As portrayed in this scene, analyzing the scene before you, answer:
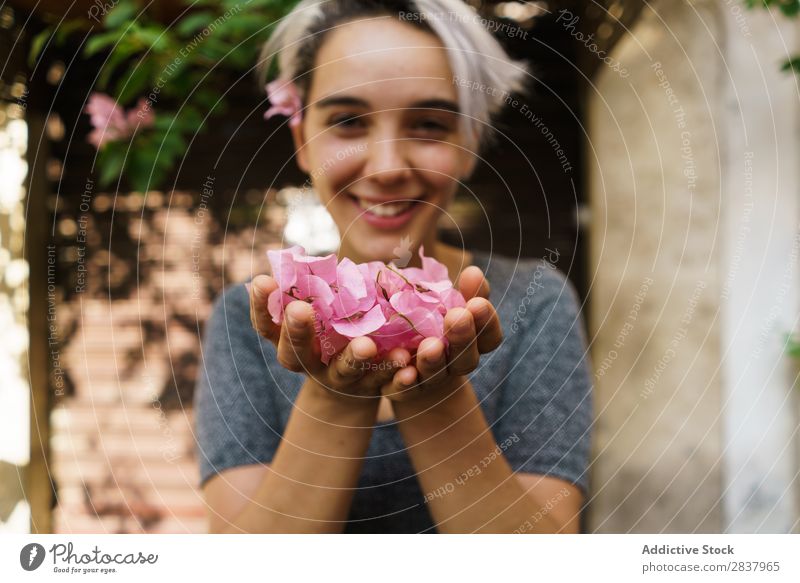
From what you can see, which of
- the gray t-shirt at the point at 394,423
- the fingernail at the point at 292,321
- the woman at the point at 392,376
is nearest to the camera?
the fingernail at the point at 292,321

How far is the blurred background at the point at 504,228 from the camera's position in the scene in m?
0.73

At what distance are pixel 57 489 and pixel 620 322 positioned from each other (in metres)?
0.84

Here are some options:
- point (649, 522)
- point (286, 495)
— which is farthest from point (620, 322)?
point (286, 495)

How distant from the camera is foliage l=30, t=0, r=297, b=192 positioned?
0.68 m

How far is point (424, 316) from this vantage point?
0.36 m

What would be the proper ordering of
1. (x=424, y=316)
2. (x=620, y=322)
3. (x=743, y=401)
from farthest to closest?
(x=620, y=322) → (x=743, y=401) → (x=424, y=316)

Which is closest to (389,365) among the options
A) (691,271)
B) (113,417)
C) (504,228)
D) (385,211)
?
(385,211)

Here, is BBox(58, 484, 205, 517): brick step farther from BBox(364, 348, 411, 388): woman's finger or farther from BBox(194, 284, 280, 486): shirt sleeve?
BBox(364, 348, 411, 388): woman's finger

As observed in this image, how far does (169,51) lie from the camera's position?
0.71 meters

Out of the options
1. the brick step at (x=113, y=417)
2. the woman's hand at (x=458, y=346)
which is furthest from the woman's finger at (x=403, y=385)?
the brick step at (x=113, y=417)

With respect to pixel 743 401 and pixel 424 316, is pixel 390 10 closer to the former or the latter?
pixel 424 316

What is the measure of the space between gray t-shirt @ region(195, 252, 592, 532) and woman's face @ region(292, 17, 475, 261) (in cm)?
12

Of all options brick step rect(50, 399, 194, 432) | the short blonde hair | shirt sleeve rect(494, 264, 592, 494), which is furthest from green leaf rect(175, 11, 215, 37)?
brick step rect(50, 399, 194, 432)

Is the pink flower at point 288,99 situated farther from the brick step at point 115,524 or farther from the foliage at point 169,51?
the brick step at point 115,524
